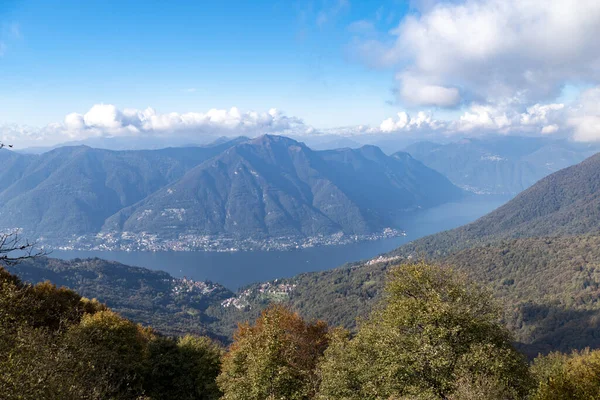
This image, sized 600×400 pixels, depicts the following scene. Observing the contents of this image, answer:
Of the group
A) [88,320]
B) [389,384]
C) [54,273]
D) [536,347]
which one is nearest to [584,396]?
[389,384]

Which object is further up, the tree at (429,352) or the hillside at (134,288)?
the tree at (429,352)

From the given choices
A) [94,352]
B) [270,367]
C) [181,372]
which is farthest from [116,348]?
[270,367]

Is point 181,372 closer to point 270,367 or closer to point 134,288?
point 270,367

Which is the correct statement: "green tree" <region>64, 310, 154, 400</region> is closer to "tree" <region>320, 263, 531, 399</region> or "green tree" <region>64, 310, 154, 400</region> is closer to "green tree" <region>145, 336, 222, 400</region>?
"green tree" <region>145, 336, 222, 400</region>

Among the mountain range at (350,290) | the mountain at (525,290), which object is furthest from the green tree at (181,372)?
the mountain range at (350,290)

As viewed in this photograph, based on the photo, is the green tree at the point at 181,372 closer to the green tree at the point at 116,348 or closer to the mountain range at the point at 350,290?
the green tree at the point at 116,348

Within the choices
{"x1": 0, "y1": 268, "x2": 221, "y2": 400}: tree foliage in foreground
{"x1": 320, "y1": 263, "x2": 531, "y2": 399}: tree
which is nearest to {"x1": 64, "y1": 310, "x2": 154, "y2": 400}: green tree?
{"x1": 0, "y1": 268, "x2": 221, "y2": 400}: tree foliage in foreground

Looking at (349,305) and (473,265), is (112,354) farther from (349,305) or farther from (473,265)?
(473,265)
